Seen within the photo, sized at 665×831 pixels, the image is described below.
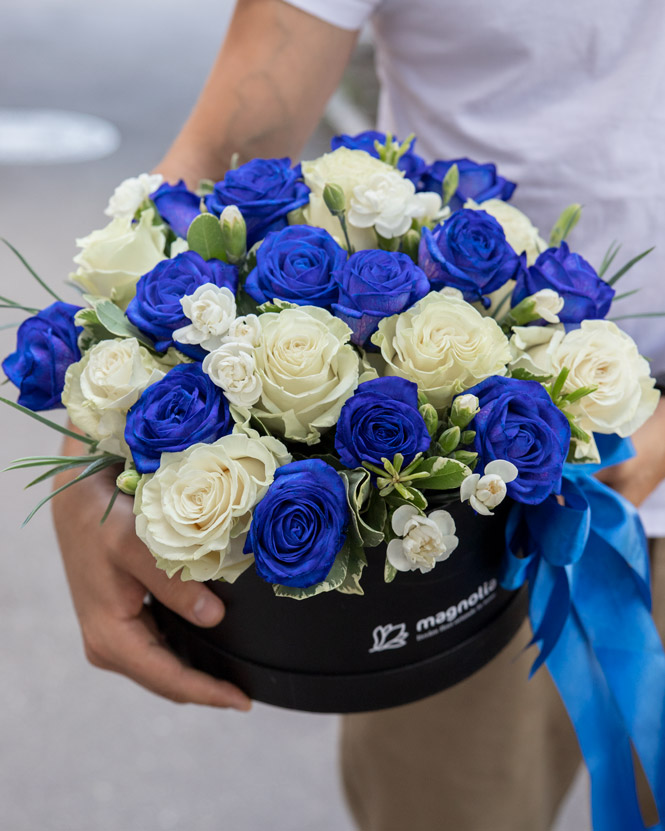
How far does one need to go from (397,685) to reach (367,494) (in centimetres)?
22

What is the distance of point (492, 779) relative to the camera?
118cm

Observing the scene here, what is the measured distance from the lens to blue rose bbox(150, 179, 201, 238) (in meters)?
0.71

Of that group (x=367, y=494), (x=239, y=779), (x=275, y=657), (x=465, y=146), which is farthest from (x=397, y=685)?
(x=239, y=779)

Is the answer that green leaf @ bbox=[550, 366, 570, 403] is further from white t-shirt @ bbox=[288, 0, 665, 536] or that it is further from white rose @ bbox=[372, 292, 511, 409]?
white t-shirt @ bbox=[288, 0, 665, 536]

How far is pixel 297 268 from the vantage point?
61 centimetres

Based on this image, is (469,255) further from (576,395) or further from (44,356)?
(44,356)

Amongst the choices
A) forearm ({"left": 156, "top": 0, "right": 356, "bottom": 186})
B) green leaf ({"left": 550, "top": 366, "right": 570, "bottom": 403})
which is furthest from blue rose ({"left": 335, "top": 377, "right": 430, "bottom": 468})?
forearm ({"left": 156, "top": 0, "right": 356, "bottom": 186})

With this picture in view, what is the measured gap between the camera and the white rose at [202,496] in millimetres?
551

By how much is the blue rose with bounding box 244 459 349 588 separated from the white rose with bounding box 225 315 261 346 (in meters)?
0.10

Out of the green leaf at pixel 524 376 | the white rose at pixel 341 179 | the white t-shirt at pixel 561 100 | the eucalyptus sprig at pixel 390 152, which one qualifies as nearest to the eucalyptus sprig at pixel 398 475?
the green leaf at pixel 524 376

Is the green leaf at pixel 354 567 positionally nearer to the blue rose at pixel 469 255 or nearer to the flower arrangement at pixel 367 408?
the flower arrangement at pixel 367 408

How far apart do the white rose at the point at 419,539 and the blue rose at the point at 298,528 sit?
43 mm

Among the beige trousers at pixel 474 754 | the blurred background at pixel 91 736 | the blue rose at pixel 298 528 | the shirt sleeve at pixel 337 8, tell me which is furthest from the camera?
the blurred background at pixel 91 736

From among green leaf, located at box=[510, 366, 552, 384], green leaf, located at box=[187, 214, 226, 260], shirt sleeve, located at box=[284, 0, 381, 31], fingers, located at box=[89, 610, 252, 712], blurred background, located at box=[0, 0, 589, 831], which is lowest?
Answer: blurred background, located at box=[0, 0, 589, 831]
